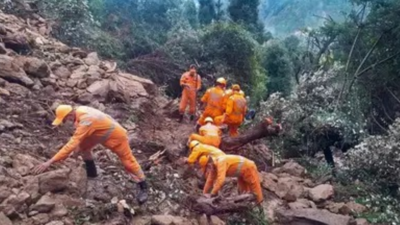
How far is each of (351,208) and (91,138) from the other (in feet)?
14.7

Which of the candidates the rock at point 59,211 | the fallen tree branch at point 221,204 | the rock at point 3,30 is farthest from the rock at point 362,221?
the rock at point 3,30

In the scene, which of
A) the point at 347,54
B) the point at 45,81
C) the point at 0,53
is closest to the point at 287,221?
the point at 45,81

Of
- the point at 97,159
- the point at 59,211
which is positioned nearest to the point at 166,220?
the point at 59,211

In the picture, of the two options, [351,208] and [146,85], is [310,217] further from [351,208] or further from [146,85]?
[146,85]

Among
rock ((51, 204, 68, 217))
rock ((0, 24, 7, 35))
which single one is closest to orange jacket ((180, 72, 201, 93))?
rock ((0, 24, 7, 35))

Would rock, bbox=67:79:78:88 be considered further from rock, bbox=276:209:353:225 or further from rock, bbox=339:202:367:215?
rock, bbox=339:202:367:215

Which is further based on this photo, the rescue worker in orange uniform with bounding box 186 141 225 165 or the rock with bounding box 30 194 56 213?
the rescue worker in orange uniform with bounding box 186 141 225 165

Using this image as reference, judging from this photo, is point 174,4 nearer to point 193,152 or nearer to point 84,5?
point 84,5

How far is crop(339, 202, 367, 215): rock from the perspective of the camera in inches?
318

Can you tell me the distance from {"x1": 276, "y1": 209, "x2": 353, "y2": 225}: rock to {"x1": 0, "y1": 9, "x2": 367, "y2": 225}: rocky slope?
0.01 metres

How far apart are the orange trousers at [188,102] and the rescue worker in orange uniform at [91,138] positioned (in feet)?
13.5

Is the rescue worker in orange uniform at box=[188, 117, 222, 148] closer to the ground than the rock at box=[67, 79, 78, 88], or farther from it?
farther from it

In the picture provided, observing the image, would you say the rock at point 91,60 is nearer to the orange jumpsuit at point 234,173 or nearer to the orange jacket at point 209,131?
the orange jacket at point 209,131

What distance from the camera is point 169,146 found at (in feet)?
29.7
